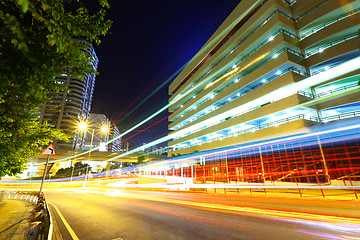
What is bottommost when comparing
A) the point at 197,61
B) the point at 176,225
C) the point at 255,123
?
the point at 176,225

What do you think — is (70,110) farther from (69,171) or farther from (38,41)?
(38,41)

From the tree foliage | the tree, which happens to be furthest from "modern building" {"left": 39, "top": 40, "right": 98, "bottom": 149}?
the tree

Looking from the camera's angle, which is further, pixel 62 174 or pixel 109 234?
pixel 62 174

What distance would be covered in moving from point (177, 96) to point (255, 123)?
31.5 m

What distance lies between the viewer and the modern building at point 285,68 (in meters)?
21.0

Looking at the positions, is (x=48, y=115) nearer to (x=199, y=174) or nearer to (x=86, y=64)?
(x=199, y=174)

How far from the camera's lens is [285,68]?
25703 millimetres

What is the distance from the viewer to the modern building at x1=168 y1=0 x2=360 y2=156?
2098cm

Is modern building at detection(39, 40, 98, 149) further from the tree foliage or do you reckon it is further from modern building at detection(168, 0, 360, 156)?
modern building at detection(168, 0, 360, 156)

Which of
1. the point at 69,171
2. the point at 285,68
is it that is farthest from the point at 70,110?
the point at 285,68

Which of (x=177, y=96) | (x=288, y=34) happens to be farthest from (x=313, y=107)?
(x=177, y=96)

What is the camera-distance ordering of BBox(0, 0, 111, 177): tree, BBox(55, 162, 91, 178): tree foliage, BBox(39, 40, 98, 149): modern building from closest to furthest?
BBox(0, 0, 111, 177): tree < BBox(55, 162, 91, 178): tree foliage < BBox(39, 40, 98, 149): modern building

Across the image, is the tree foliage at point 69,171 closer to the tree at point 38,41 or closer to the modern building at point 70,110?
the modern building at point 70,110

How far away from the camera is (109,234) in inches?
181
